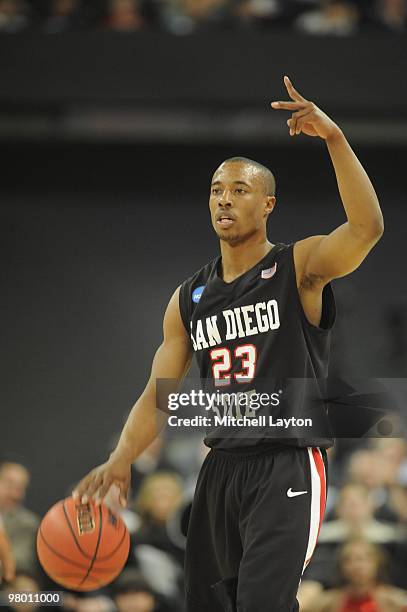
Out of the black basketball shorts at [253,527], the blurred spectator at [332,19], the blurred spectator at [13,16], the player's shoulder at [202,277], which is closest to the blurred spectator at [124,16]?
the blurred spectator at [13,16]

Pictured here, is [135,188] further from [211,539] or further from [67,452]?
[211,539]

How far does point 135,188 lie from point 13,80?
174 cm

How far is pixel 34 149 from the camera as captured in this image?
10273mm

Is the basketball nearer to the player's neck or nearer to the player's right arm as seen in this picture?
the player's right arm

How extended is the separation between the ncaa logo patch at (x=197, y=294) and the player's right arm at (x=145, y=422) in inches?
4.3

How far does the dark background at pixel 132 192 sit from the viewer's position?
9016 mm

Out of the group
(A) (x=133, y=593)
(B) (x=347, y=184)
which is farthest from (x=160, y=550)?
(B) (x=347, y=184)

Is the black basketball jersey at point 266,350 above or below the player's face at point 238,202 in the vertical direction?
below

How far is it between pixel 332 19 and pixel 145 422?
6061 mm

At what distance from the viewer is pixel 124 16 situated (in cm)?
934

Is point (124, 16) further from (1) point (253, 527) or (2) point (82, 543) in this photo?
(1) point (253, 527)

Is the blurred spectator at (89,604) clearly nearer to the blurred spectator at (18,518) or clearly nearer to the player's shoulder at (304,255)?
the blurred spectator at (18,518)

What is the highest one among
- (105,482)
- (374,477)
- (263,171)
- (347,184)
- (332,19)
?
(332,19)

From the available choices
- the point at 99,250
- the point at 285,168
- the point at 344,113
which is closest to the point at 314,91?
the point at 344,113
